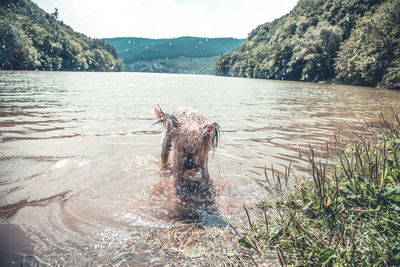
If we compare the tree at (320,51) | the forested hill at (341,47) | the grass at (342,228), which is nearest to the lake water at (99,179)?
the grass at (342,228)

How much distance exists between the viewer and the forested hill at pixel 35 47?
66.2 meters

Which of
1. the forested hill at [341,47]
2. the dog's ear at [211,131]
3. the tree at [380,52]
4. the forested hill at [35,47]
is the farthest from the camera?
the forested hill at [35,47]

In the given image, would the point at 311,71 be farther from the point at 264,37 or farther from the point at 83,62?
the point at 83,62

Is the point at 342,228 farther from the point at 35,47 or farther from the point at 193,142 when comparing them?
the point at 35,47

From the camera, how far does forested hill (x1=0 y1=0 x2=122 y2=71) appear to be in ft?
217

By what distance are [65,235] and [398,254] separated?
3.80 m

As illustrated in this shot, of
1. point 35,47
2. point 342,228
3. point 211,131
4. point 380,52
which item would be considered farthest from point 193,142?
point 35,47

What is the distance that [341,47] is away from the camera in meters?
56.2

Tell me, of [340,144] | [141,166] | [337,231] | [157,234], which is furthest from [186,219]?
[340,144]

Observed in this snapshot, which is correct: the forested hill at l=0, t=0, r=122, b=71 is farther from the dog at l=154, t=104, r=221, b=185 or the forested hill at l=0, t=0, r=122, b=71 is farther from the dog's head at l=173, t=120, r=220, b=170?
the dog's head at l=173, t=120, r=220, b=170

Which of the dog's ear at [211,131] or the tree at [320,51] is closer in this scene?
the dog's ear at [211,131]

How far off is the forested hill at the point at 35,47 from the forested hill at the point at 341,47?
272 ft

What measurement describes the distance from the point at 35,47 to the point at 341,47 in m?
106

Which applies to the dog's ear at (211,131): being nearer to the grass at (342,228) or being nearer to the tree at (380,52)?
the grass at (342,228)
